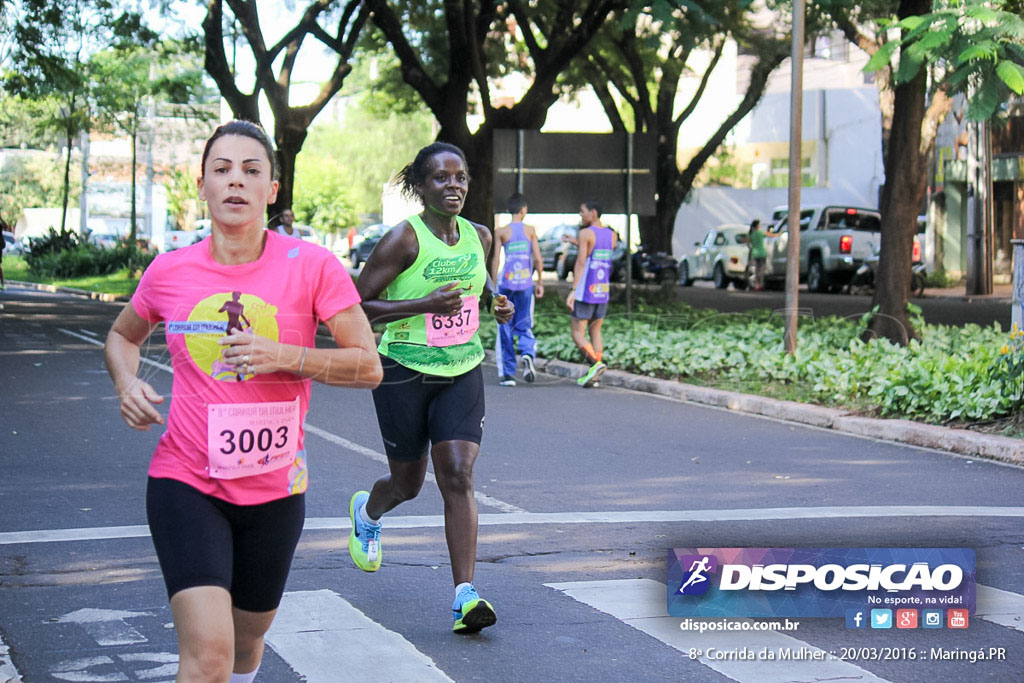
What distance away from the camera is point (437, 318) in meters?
5.83

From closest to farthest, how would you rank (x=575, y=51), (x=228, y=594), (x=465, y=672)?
(x=228, y=594)
(x=465, y=672)
(x=575, y=51)

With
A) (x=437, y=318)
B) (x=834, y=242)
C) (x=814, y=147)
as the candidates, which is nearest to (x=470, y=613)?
(x=437, y=318)

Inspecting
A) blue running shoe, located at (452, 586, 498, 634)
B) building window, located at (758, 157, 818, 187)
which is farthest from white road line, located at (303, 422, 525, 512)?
building window, located at (758, 157, 818, 187)

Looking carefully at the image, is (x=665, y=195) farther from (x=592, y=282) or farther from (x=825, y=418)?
(x=825, y=418)

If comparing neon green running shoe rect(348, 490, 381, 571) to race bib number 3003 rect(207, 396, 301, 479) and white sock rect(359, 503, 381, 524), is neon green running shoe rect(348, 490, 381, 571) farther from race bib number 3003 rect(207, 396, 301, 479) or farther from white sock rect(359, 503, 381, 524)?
race bib number 3003 rect(207, 396, 301, 479)

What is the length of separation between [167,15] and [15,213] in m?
62.7

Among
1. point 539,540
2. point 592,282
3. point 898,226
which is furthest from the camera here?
point 898,226

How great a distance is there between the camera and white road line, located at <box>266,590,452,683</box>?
195 inches

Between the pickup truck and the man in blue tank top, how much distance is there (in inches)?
745

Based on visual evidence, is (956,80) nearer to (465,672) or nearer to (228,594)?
(465,672)

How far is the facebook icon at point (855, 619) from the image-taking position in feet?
15.9

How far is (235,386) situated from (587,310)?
11373 mm

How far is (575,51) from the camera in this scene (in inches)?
921

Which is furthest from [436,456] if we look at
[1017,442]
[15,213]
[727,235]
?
[15,213]
